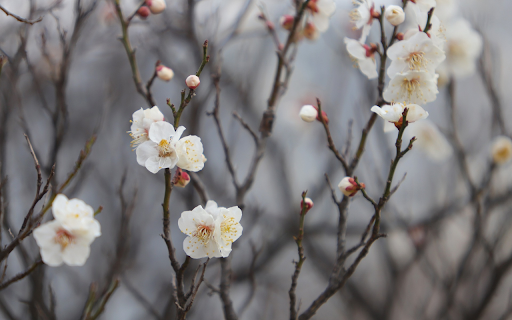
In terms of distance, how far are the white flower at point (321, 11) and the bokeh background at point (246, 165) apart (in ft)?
1.33

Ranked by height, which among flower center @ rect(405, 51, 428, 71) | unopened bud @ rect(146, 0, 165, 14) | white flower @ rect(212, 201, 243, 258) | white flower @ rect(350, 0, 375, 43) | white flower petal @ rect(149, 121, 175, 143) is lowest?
white flower @ rect(212, 201, 243, 258)

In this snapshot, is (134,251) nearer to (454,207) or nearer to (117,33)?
(117,33)

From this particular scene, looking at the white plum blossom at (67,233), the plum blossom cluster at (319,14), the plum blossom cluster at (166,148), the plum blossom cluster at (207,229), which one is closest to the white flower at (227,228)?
the plum blossom cluster at (207,229)

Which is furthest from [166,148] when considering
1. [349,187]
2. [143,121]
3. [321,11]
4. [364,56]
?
[321,11]

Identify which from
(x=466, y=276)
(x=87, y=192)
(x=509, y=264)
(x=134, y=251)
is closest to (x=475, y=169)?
(x=466, y=276)

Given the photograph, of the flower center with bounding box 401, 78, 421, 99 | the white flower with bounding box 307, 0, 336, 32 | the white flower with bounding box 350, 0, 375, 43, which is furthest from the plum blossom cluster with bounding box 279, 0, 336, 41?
the flower center with bounding box 401, 78, 421, 99

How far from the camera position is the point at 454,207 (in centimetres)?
229

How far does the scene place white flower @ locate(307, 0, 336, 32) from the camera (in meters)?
1.07

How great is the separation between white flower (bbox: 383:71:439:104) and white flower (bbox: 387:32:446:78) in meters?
0.03

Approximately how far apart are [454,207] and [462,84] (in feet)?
6.63

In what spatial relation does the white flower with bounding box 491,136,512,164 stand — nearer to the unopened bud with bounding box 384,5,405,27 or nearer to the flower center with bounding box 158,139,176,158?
the unopened bud with bounding box 384,5,405,27

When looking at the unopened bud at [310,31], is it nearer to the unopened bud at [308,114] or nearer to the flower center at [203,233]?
the unopened bud at [308,114]

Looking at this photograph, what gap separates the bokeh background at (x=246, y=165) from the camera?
5.45ft

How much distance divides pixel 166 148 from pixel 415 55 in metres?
0.61
